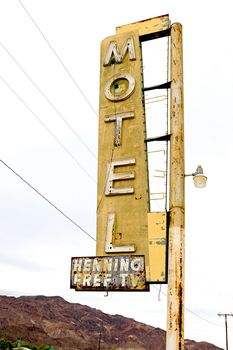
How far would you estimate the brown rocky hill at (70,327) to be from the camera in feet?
445

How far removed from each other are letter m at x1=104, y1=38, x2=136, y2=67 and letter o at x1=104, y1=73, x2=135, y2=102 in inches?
19.9

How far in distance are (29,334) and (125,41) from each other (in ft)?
435

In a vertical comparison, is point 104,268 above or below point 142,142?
below

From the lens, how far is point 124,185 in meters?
10.5

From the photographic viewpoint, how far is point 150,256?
942 centimetres

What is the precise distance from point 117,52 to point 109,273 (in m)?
5.79

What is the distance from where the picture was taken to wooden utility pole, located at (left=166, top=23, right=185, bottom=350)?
813 centimetres

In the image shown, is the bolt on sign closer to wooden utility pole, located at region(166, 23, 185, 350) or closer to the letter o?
the letter o
